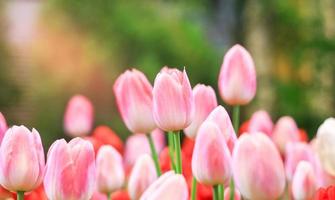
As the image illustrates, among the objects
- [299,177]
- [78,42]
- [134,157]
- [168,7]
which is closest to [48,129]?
[78,42]

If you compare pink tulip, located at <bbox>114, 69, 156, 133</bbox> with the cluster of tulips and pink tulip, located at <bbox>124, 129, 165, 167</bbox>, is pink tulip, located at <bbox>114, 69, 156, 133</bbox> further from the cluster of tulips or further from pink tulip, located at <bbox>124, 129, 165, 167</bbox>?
pink tulip, located at <bbox>124, 129, 165, 167</bbox>

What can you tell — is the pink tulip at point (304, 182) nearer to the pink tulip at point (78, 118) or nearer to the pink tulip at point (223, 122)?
the pink tulip at point (223, 122)

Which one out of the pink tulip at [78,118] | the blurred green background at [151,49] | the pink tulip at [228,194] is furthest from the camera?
the blurred green background at [151,49]

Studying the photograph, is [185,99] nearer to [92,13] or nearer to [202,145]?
[202,145]

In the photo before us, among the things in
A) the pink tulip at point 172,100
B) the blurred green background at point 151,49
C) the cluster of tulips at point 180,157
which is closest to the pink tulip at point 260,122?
the cluster of tulips at point 180,157

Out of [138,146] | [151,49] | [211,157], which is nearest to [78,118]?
[138,146]

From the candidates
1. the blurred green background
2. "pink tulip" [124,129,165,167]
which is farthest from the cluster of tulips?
the blurred green background

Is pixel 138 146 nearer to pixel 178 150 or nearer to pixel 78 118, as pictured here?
pixel 78 118
